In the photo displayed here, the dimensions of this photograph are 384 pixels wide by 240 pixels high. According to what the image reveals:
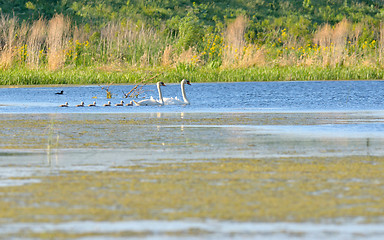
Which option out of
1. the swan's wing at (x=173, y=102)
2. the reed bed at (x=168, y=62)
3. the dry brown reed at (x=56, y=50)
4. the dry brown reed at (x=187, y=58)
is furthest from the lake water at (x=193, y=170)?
the dry brown reed at (x=187, y=58)

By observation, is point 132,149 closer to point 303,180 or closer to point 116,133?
point 116,133

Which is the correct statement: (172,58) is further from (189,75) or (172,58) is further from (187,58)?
(189,75)

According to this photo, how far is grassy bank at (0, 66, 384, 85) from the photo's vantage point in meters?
29.5

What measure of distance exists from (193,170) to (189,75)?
21.8 meters

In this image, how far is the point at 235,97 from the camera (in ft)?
75.0

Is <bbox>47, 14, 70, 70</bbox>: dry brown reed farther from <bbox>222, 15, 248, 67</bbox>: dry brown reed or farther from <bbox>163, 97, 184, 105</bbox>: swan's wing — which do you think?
<bbox>163, 97, 184, 105</bbox>: swan's wing

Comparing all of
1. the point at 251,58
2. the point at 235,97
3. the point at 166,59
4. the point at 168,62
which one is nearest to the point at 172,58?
the point at 166,59

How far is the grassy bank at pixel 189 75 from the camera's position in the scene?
29453mm

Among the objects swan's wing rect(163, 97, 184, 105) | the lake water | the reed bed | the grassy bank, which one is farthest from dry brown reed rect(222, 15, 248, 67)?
the lake water

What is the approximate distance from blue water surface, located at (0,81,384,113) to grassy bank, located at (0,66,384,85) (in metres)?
0.95

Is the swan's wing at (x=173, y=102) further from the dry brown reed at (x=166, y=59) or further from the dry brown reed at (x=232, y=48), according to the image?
the dry brown reed at (x=166, y=59)

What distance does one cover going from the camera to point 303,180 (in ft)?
26.0

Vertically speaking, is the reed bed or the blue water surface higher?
the blue water surface

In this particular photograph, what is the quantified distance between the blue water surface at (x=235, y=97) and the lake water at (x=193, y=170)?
0.67 metres
